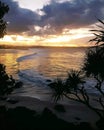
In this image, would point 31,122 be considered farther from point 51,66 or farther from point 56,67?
point 51,66

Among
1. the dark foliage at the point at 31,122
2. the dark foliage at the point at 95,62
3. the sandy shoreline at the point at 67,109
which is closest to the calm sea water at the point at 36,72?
the sandy shoreline at the point at 67,109

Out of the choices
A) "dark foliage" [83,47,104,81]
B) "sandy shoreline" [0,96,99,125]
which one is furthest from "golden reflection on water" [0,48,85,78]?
"dark foliage" [83,47,104,81]

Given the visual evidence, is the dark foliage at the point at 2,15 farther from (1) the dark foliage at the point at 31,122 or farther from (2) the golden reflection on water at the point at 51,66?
(2) the golden reflection on water at the point at 51,66

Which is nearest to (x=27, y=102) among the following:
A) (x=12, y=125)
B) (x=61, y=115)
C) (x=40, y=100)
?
(x=40, y=100)

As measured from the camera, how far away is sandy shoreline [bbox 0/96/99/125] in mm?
18844

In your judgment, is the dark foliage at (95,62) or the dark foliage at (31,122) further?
the dark foliage at (31,122)

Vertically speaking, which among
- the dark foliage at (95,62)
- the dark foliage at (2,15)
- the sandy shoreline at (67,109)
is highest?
the dark foliage at (2,15)

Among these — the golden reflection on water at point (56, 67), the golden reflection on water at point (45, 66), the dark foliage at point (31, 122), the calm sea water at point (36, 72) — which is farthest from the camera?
the golden reflection on water at point (45, 66)

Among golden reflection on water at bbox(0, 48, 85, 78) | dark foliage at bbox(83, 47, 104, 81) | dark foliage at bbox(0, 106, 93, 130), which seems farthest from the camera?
golden reflection on water at bbox(0, 48, 85, 78)

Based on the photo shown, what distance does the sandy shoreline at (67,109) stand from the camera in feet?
61.8

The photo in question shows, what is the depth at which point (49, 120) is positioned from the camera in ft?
54.1

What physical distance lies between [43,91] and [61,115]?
35.5 ft

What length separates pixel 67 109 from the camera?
21500 millimetres

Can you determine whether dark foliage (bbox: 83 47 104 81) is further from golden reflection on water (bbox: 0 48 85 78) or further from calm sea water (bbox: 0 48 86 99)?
golden reflection on water (bbox: 0 48 85 78)
